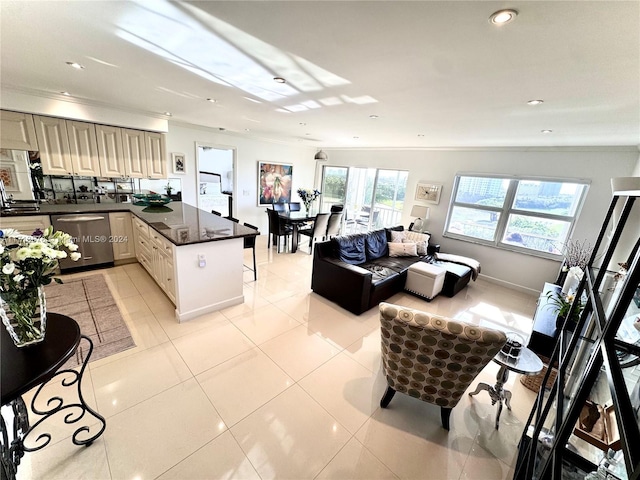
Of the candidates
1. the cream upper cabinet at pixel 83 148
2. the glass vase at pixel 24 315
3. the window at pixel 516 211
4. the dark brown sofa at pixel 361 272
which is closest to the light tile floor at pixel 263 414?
the dark brown sofa at pixel 361 272

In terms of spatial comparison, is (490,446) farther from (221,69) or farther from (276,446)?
(221,69)

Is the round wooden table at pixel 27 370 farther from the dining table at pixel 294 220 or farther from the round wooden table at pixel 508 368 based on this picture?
the dining table at pixel 294 220

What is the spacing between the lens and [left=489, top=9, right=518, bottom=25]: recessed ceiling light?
1.09 meters

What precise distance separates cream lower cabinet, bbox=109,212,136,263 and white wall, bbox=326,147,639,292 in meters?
5.47

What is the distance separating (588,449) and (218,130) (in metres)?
6.38

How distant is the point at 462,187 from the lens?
5.12 m

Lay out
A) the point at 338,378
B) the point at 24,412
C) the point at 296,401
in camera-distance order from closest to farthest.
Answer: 1. the point at 24,412
2. the point at 296,401
3. the point at 338,378

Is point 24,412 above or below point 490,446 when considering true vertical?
above

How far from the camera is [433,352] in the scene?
1.64 metres

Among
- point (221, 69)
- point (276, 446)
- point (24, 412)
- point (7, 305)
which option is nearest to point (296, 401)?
point (276, 446)

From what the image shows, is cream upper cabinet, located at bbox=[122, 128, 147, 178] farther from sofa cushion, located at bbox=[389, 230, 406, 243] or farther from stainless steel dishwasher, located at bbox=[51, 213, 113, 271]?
sofa cushion, located at bbox=[389, 230, 406, 243]

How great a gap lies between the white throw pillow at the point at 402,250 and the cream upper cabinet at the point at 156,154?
4345mm

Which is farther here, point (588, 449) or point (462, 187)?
point (462, 187)

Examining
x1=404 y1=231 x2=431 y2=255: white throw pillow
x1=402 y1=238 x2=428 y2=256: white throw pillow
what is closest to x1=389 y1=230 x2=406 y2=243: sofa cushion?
x1=404 y1=231 x2=431 y2=255: white throw pillow
